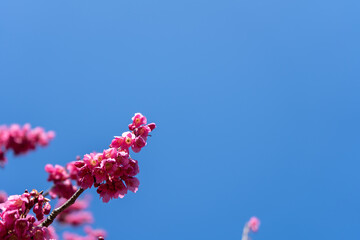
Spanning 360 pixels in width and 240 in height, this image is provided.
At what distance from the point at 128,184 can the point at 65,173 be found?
537 millimetres

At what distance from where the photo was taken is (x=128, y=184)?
7.75ft

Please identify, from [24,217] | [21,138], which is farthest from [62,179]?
[21,138]

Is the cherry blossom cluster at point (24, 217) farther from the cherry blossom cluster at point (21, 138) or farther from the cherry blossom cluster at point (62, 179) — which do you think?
the cherry blossom cluster at point (21, 138)

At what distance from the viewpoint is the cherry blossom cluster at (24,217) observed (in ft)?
6.47

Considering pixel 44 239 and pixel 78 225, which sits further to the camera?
pixel 78 225

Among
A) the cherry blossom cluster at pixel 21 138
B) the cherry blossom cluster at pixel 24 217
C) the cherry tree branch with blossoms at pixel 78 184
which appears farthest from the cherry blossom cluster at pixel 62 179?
the cherry blossom cluster at pixel 21 138

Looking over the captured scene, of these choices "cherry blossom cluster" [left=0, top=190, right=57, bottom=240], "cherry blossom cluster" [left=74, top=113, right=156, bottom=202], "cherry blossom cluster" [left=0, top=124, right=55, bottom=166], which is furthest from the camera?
"cherry blossom cluster" [left=0, top=124, right=55, bottom=166]

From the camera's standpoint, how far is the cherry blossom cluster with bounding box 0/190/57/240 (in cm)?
Answer: 197

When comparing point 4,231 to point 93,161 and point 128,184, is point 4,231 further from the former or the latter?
point 128,184

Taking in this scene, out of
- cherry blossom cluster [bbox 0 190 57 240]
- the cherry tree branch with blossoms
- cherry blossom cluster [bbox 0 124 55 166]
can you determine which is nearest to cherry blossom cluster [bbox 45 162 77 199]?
the cherry tree branch with blossoms

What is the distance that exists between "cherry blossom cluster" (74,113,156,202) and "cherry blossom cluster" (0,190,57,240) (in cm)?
32

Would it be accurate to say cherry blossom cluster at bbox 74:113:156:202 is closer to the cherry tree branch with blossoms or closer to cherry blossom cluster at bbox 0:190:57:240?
the cherry tree branch with blossoms

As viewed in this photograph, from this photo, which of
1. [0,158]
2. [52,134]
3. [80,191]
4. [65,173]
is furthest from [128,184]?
[52,134]

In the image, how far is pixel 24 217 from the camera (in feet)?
6.76
